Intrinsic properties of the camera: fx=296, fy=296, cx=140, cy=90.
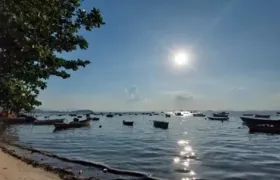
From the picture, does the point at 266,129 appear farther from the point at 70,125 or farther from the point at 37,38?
the point at 37,38

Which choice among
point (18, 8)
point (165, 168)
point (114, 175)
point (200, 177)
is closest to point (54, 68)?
point (18, 8)

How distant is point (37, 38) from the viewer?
8.43 m

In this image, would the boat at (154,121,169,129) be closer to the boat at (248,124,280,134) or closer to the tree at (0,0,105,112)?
the boat at (248,124,280,134)

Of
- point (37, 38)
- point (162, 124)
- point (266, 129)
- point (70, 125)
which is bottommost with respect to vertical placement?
point (70, 125)

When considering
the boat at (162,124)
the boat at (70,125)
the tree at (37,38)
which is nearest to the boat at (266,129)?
the boat at (162,124)

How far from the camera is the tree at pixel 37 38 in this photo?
300 inches

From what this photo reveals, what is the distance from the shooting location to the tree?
25.0 ft

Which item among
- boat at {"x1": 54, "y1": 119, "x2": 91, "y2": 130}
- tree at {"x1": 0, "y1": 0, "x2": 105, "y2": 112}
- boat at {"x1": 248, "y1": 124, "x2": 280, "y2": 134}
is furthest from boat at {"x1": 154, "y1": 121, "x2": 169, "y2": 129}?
tree at {"x1": 0, "y1": 0, "x2": 105, "y2": 112}

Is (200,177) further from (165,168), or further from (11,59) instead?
(11,59)

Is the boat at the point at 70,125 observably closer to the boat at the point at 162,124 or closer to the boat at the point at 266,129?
the boat at the point at 162,124

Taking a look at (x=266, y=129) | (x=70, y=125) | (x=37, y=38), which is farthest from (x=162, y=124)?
(x=37, y=38)

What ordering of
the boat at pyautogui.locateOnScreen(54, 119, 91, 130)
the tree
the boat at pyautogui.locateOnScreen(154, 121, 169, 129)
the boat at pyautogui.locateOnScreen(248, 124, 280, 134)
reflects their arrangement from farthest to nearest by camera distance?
the boat at pyautogui.locateOnScreen(154, 121, 169, 129) → the boat at pyautogui.locateOnScreen(54, 119, 91, 130) → the boat at pyautogui.locateOnScreen(248, 124, 280, 134) → the tree

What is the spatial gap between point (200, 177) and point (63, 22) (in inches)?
696

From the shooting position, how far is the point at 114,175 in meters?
23.3
